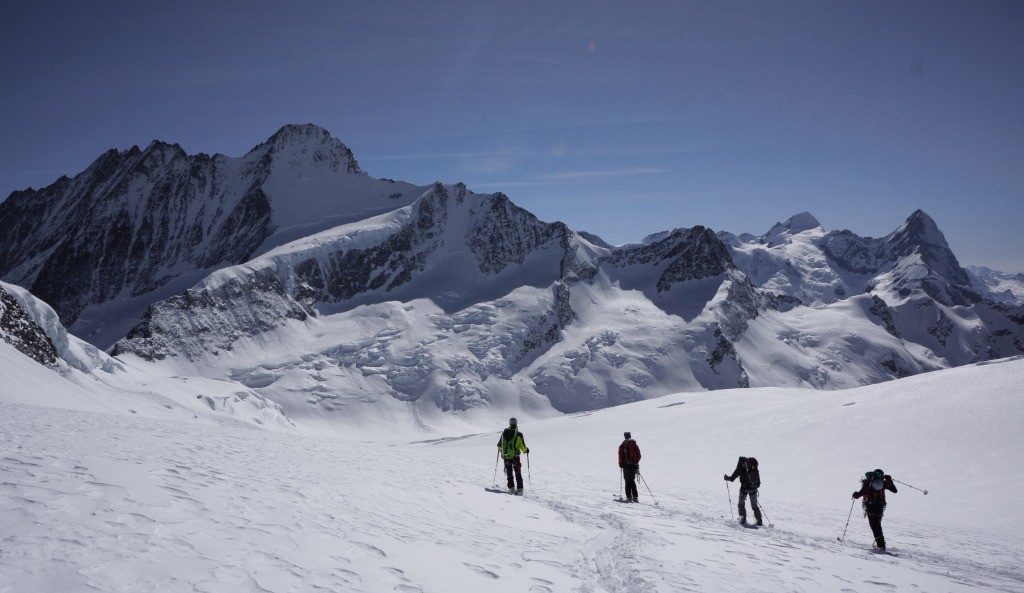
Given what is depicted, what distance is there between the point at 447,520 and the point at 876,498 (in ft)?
35.8

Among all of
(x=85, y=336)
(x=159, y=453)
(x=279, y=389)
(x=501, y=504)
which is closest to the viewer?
(x=159, y=453)

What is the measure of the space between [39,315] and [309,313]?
116m

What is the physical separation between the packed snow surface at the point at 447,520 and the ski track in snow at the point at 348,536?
45 mm

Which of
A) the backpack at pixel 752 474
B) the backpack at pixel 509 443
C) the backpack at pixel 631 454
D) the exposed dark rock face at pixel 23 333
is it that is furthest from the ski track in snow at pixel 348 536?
the exposed dark rock face at pixel 23 333

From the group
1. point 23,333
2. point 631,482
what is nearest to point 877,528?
point 631,482

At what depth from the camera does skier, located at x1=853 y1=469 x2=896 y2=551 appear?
44.6ft

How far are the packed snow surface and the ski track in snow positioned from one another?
4 centimetres

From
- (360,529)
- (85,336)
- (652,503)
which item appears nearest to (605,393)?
(652,503)

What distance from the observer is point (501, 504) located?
14891 mm

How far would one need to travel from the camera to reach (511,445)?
18.6m

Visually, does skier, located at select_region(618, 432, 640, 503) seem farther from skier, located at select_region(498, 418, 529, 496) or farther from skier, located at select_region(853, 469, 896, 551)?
skier, located at select_region(853, 469, 896, 551)

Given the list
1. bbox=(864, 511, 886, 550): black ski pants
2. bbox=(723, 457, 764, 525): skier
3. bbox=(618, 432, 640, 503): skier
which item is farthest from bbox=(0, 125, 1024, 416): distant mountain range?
bbox=(864, 511, 886, 550): black ski pants

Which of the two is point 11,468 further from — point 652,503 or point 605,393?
point 605,393

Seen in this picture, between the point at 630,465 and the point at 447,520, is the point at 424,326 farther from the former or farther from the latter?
the point at 447,520
